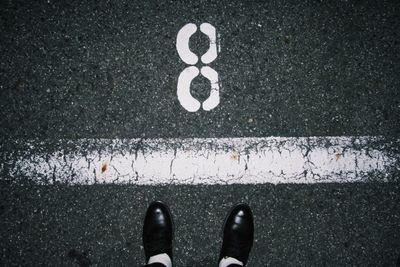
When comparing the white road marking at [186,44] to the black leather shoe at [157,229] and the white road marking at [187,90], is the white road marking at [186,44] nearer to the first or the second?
the white road marking at [187,90]

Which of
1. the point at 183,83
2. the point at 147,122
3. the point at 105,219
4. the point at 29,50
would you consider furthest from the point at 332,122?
the point at 29,50

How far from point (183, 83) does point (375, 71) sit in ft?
5.23

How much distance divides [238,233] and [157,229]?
2.07ft

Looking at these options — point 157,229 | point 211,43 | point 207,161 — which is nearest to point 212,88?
point 211,43

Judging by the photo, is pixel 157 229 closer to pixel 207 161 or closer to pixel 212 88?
pixel 207 161

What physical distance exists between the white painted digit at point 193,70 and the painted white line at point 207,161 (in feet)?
1.02

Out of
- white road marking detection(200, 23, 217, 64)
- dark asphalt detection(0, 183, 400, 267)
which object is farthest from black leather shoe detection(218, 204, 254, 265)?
white road marking detection(200, 23, 217, 64)

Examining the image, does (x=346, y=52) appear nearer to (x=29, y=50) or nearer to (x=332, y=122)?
(x=332, y=122)

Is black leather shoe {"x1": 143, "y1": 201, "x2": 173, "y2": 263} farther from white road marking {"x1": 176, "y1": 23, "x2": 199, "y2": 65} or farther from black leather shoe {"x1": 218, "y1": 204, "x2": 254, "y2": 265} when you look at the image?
white road marking {"x1": 176, "y1": 23, "x2": 199, "y2": 65}

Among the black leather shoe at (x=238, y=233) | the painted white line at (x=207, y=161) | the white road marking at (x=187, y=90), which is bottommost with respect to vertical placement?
the black leather shoe at (x=238, y=233)

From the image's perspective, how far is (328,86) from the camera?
2.27 meters

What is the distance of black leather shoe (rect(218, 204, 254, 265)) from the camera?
7.04ft

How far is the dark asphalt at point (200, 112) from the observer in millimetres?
2156

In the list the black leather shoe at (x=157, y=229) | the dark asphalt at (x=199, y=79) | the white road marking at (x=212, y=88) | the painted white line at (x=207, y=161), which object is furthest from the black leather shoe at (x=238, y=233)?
the white road marking at (x=212, y=88)
